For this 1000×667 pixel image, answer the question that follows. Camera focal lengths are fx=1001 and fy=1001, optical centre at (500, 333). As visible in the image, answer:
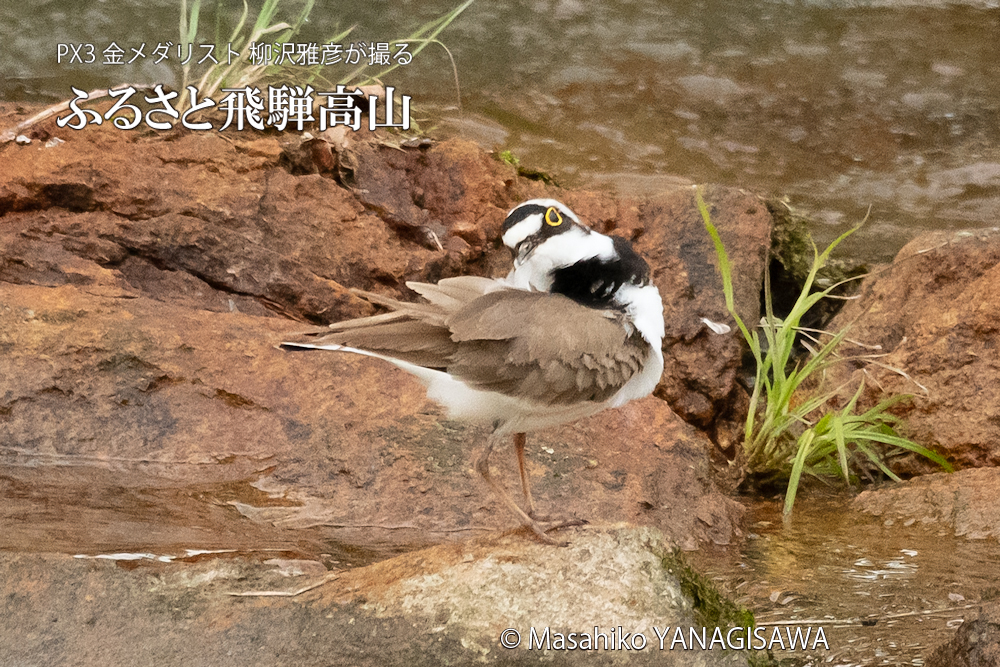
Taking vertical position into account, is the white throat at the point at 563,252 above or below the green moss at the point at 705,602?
above

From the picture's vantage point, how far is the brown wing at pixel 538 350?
2812mm

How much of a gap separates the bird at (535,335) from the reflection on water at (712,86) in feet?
8.45

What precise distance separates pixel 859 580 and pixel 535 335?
1346mm

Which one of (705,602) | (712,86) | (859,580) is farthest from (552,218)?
(712,86)

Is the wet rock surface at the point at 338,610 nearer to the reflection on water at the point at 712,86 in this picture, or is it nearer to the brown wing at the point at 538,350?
the brown wing at the point at 538,350

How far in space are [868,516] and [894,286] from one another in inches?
66.4

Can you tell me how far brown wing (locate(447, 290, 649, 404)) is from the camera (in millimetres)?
2812

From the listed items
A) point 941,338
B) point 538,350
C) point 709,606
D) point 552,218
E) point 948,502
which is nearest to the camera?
point 709,606

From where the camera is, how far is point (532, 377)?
→ 2.83m

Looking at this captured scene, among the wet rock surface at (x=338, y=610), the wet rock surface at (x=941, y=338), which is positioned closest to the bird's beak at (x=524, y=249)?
the wet rock surface at (x=338, y=610)

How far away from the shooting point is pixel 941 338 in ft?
15.4

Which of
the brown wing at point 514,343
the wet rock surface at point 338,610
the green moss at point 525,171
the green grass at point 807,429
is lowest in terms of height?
the green grass at point 807,429

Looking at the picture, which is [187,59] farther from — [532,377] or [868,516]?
[868,516]

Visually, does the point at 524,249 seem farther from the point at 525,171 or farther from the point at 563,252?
the point at 525,171
